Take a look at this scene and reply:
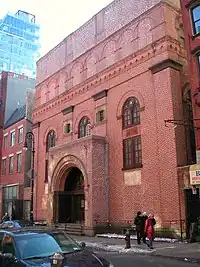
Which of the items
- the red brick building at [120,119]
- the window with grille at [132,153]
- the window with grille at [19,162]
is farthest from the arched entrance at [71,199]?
the window with grille at [19,162]

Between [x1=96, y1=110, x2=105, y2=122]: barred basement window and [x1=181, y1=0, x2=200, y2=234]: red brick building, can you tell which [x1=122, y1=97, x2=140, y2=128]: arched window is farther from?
[x1=181, y1=0, x2=200, y2=234]: red brick building

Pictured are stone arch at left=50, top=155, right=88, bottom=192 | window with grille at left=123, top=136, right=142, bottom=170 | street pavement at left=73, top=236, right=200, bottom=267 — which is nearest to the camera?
street pavement at left=73, top=236, right=200, bottom=267

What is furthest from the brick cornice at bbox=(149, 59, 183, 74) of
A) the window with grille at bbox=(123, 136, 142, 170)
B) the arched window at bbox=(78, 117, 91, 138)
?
the arched window at bbox=(78, 117, 91, 138)

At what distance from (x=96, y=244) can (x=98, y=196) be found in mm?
5729

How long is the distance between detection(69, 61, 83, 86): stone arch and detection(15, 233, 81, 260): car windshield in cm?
2265

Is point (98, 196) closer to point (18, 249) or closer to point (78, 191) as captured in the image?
point (78, 191)

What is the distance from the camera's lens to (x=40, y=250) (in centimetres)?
724

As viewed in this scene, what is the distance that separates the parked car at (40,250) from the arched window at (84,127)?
1967 centimetres

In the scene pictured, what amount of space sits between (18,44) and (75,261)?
515 ft

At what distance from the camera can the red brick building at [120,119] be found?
20594mm

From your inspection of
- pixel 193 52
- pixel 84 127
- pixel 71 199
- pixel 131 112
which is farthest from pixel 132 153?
pixel 71 199

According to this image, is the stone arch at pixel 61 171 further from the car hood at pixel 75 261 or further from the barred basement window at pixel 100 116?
the car hood at pixel 75 261

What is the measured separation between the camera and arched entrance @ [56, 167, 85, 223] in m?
27.5

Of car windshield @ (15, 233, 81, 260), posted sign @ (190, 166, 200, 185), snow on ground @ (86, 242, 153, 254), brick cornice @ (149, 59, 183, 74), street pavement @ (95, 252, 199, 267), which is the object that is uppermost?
brick cornice @ (149, 59, 183, 74)
